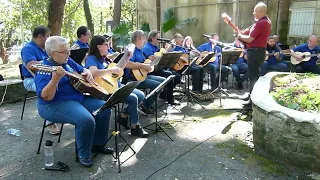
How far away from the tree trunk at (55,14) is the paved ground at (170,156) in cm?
294

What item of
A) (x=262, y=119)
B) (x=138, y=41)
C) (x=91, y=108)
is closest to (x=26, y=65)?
(x=91, y=108)

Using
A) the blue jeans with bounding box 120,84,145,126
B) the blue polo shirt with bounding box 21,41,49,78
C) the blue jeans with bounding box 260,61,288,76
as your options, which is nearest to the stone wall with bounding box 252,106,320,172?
the blue jeans with bounding box 120,84,145,126

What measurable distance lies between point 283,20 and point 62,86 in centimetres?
792

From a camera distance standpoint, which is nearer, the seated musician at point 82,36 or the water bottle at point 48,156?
the water bottle at point 48,156

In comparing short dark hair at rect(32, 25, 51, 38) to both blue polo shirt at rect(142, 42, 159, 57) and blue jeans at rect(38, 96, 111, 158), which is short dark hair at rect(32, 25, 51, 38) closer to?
blue jeans at rect(38, 96, 111, 158)

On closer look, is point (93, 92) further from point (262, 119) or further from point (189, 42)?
point (189, 42)

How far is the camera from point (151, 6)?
15164 mm

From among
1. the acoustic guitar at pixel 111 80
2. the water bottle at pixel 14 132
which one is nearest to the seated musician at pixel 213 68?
the acoustic guitar at pixel 111 80

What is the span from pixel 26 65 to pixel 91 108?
5.06 feet

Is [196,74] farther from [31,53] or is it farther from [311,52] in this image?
[31,53]

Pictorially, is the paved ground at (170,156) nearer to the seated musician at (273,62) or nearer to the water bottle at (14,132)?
the water bottle at (14,132)

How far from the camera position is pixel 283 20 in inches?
356

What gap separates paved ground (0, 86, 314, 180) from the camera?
321cm

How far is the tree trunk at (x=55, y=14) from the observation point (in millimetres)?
7074
